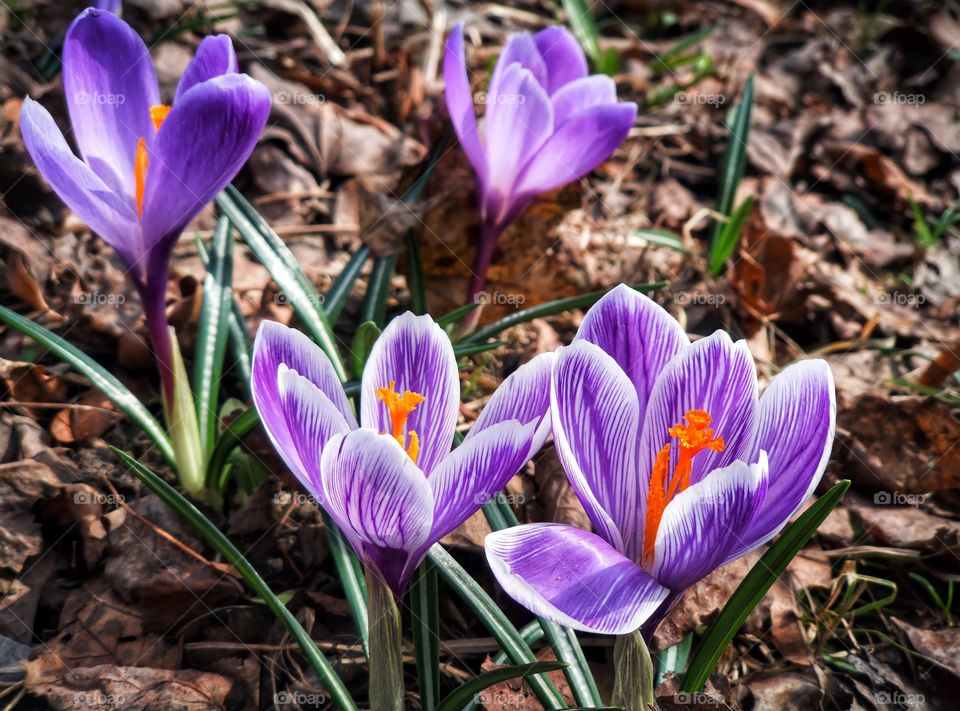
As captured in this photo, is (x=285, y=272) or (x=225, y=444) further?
(x=285, y=272)

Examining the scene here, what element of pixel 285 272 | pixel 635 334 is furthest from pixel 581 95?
pixel 635 334

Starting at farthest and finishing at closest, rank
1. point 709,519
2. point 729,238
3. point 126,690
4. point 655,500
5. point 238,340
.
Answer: point 729,238
point 238,340
point 126,690
point 655,500
point 709,519

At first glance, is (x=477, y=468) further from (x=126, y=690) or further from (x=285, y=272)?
(x=285, y=272)

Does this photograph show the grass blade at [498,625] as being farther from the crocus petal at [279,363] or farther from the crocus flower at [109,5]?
the crocus flower at [109,5]

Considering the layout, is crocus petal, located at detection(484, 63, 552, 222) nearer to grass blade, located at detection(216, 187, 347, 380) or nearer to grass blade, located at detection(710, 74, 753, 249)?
grass blade, located at detection(216, 187, 347, 380)

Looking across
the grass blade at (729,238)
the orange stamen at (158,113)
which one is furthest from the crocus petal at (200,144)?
the grass blade at (729,238)

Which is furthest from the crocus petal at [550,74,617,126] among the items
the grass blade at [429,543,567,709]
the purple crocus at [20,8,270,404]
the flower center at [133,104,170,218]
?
the grass blade at [429,543,567,709]
